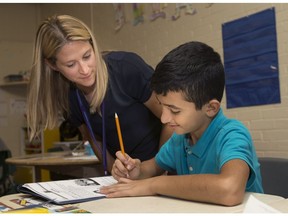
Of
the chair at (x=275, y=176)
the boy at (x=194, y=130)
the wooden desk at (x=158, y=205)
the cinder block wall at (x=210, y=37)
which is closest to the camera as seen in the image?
the wooden desk at (x=158, y=205)

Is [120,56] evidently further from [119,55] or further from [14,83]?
[14,83]

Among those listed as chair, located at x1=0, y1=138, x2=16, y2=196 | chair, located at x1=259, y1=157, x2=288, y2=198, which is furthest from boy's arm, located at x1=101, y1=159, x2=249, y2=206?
chair, located at x1=0, y1=138, x2=16, y2=196

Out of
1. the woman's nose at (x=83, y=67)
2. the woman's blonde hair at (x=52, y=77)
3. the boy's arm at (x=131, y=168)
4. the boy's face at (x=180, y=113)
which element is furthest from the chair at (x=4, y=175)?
the boy's face at (x=180, y=113)

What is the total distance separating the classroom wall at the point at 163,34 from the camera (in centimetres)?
227

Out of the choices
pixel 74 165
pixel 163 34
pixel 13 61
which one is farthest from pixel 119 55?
pixel 13 61

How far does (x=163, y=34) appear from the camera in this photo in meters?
3.28

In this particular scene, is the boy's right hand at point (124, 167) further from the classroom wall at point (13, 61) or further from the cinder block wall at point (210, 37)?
the classroom wall at point (13, 61)

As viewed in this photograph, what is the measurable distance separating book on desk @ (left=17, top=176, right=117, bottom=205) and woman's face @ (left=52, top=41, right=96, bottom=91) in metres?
0.39

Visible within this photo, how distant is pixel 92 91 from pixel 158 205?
2.28ft

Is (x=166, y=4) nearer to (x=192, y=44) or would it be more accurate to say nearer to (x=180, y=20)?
(x=180, y=20)

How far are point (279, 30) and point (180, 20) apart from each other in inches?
38.9

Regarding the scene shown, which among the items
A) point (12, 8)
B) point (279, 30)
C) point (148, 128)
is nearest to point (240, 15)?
point (279, 30)

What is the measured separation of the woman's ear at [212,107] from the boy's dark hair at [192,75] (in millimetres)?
13

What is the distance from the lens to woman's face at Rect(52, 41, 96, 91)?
1378mm
